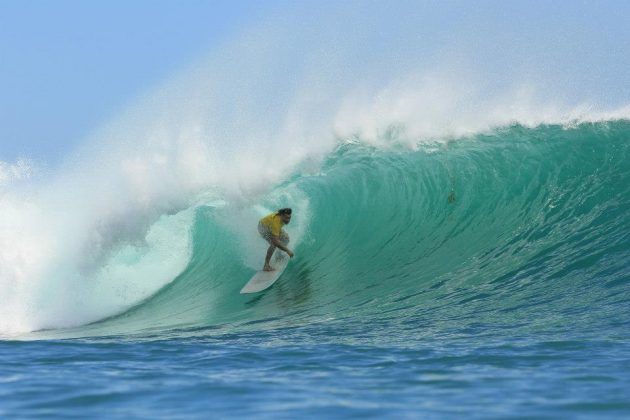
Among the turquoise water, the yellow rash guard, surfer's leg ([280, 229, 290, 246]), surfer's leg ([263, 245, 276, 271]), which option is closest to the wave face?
the turquoise water

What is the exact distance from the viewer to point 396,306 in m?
8.73

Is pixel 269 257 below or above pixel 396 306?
above

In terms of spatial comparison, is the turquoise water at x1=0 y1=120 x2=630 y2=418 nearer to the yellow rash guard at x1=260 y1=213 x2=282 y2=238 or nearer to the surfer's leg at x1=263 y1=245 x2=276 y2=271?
the surfer's leg at x1=263 y1=245 x2=276 y2=271

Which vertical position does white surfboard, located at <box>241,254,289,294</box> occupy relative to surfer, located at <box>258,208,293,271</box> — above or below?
below

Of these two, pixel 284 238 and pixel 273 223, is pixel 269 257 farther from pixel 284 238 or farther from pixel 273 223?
pixel 273 223

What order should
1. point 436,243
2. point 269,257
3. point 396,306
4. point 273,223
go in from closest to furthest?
point 396,306, point 273,223, point 269,257, point 436,243

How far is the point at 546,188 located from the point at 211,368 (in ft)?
26.6

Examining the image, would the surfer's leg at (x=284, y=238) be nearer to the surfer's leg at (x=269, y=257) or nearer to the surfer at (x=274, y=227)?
the surfer at (x=274, y=227)

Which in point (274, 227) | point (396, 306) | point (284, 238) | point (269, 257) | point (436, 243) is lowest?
point (396, 306)

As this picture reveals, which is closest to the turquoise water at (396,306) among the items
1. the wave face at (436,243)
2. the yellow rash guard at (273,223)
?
the wave face at (436,243)

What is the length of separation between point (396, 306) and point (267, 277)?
92.6 inches

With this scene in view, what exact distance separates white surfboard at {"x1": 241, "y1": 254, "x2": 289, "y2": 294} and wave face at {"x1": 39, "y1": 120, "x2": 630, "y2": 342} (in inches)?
4.9

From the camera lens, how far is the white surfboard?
1034 centimetres

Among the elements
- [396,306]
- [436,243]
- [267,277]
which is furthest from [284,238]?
[396,306]
